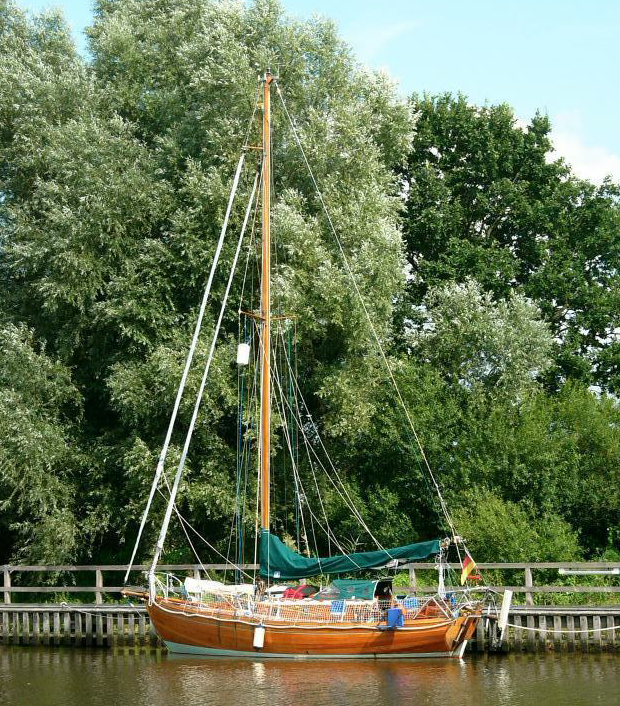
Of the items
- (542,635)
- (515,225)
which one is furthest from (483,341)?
(542,635)

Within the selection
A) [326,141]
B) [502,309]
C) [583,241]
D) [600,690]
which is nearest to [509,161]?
[583,241]

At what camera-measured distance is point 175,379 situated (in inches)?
1131

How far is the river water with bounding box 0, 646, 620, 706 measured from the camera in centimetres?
1905

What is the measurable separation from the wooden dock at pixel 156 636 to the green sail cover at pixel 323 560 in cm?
245

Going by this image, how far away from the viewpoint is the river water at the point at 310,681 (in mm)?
19047

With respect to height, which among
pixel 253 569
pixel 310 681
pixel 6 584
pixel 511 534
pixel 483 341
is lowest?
pixel 310 681

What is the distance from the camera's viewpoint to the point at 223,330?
31.3 meters

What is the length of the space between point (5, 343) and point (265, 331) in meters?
10.2

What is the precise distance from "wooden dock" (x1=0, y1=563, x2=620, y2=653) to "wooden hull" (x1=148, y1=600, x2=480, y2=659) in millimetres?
1454

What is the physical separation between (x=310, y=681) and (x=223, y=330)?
43.2 feet

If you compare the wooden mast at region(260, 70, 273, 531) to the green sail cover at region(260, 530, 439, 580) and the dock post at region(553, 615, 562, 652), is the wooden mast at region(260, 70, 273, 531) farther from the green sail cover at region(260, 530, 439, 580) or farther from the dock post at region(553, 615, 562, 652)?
the dock post at region(553, 615, 562, 652)

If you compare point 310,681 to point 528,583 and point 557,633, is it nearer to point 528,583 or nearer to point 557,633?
point 557,633

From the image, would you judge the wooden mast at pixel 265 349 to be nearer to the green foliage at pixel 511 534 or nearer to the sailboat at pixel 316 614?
the sailboat at pixel 316 614

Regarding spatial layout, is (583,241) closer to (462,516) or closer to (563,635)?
(462,516)
